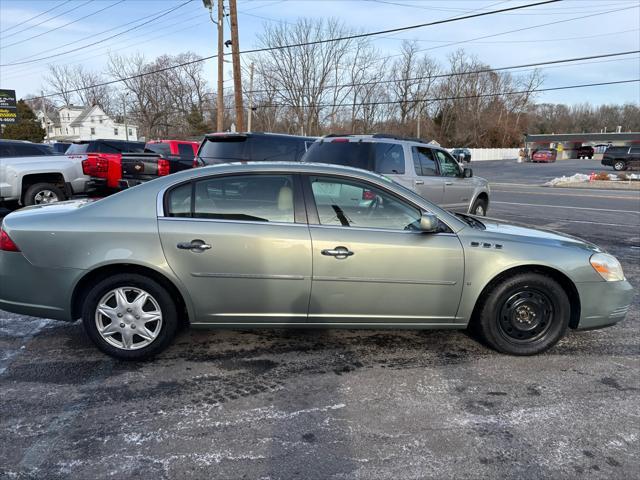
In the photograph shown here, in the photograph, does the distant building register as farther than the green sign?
Yes

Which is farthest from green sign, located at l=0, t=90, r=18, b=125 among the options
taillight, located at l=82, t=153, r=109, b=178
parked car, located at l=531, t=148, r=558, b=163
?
parked car, located at l=531, t=148, r=558, b=163

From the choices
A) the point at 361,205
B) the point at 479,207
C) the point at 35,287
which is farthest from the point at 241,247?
the point at 479,207

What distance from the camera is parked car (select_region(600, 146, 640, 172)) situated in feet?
116

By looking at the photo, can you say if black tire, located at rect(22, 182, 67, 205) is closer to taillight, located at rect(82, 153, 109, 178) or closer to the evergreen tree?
taillight, located at rect(82, 153, 109, 178)

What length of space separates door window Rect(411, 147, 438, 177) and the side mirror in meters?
4.87

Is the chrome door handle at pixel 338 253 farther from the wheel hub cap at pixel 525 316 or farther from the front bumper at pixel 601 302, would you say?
the front bumper at pixel 601 302

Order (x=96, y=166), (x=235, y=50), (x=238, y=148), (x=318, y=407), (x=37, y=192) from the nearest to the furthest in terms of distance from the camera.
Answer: (x=318, y=407) < (x=238, y=148) < (x=37, y=192) < (x=96, y=166) < (x=235, y=50)

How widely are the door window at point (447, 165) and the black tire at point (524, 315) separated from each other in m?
5.27

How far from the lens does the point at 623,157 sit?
3634cm

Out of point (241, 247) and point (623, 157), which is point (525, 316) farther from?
point (623, 157)

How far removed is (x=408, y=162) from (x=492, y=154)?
228 feet

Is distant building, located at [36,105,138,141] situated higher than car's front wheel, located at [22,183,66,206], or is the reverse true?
distant building, located at [36,105,138,141]

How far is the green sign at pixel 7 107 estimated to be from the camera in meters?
36.8

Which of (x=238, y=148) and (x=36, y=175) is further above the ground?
(x=238, y=148)
